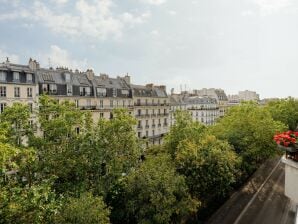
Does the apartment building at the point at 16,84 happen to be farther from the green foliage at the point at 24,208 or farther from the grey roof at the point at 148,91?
the green foliage at the point at 24,208

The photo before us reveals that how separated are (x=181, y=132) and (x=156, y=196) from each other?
11777 mm

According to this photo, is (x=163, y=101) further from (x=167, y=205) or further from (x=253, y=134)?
(x=167, y=205)

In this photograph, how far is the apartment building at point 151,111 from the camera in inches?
2258

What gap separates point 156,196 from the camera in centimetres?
1852

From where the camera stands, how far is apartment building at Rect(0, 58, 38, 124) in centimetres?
3647

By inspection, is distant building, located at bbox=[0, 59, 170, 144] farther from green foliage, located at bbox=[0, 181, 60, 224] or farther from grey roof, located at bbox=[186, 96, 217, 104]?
grey roof, located at bbox=[186, 96, 217, 104]

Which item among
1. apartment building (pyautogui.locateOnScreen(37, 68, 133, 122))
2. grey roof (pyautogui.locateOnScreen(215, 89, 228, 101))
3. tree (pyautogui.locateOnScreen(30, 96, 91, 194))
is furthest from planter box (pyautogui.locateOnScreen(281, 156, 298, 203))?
grey roof (pyautogui.locateOnScreen(215, 89, 228, 101))

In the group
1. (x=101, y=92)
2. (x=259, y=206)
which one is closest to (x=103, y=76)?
(x=101, y=92)

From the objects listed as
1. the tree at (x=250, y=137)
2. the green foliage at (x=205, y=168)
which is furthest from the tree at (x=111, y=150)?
the tree at (x=250, y=137)

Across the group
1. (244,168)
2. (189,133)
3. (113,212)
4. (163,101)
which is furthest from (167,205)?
(163,101)

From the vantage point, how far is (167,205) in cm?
1877

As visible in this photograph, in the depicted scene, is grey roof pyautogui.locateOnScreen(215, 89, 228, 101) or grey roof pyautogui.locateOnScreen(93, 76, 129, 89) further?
grey roof pyautogui.locateOnScreen(215, 89, 228, 101)

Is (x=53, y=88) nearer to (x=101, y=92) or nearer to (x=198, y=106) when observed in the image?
(x=101, y=92)

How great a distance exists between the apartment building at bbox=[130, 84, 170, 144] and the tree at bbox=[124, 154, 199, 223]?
35.4 metres
